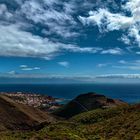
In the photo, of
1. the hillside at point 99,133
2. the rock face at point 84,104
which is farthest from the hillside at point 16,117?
the rock face at point 84,104

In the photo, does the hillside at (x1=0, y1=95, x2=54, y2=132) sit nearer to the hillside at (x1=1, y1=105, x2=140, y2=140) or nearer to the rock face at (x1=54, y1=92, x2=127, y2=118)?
the hillside at (x1=1, y1=105, x2=140, y2=140)

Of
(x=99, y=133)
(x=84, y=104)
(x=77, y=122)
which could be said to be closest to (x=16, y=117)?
(x=77, y=122)

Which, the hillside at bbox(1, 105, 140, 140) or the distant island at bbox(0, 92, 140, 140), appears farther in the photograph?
the distant island at bbox(0, 92, 140, 140)

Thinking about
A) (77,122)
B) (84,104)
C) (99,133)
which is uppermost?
(84,104)

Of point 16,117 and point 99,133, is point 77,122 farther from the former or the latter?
point 99,133

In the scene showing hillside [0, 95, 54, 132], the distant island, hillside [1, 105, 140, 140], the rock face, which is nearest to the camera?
hillside [1, 105, 140, 140]

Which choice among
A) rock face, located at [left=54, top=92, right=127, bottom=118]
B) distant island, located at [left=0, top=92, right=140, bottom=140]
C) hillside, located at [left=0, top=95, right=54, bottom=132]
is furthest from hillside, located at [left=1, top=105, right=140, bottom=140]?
rock face, located at [left=54, top=92, right=127, bottom=118]

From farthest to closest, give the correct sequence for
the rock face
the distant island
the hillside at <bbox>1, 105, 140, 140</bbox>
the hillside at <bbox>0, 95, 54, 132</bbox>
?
the rock face, the hillside at <bbox>0, 95, 54, 132</bbox>, the distant island, the hillside at <bbox>1, 105, 140, 140</bbox>

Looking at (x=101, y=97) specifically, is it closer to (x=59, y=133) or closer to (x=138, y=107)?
(x=138, y=107)
